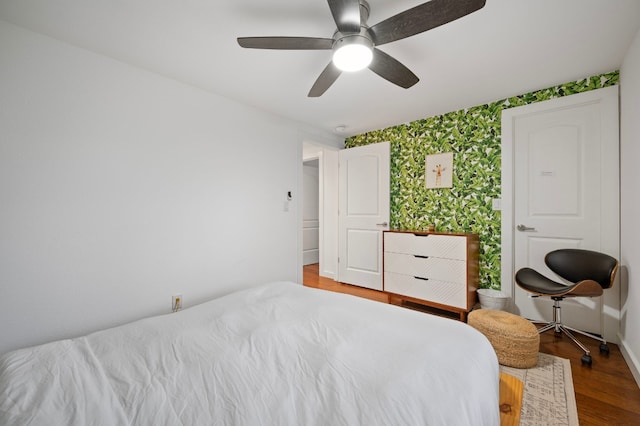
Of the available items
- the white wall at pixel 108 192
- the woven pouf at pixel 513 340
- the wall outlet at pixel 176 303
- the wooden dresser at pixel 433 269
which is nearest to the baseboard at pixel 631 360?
the woven pouf at pixel 513 340

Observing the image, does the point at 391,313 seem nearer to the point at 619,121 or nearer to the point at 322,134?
the point at 619,121

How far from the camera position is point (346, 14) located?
4.37 feet

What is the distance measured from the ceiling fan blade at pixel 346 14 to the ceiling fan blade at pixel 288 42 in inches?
4.7

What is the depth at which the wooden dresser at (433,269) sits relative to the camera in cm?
281

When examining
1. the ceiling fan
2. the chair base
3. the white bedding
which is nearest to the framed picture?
the chair base

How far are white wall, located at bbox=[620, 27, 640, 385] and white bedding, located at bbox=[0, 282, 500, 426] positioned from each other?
154 cm

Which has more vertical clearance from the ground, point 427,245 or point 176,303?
point 427,245

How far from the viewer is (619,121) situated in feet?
7.47

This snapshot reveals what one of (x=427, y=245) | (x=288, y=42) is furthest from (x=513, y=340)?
(x=288, y=42)

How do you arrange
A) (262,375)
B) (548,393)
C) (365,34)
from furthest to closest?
(548,393)
(365,34)
(262,375)

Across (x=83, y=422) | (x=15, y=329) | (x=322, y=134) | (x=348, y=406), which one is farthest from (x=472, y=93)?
(x=15, y=329)

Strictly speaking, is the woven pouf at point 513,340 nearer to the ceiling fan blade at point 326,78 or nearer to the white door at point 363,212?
the white door at point 363,212

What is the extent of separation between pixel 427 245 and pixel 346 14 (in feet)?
7.94

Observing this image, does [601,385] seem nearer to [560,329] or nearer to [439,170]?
[560,329]
